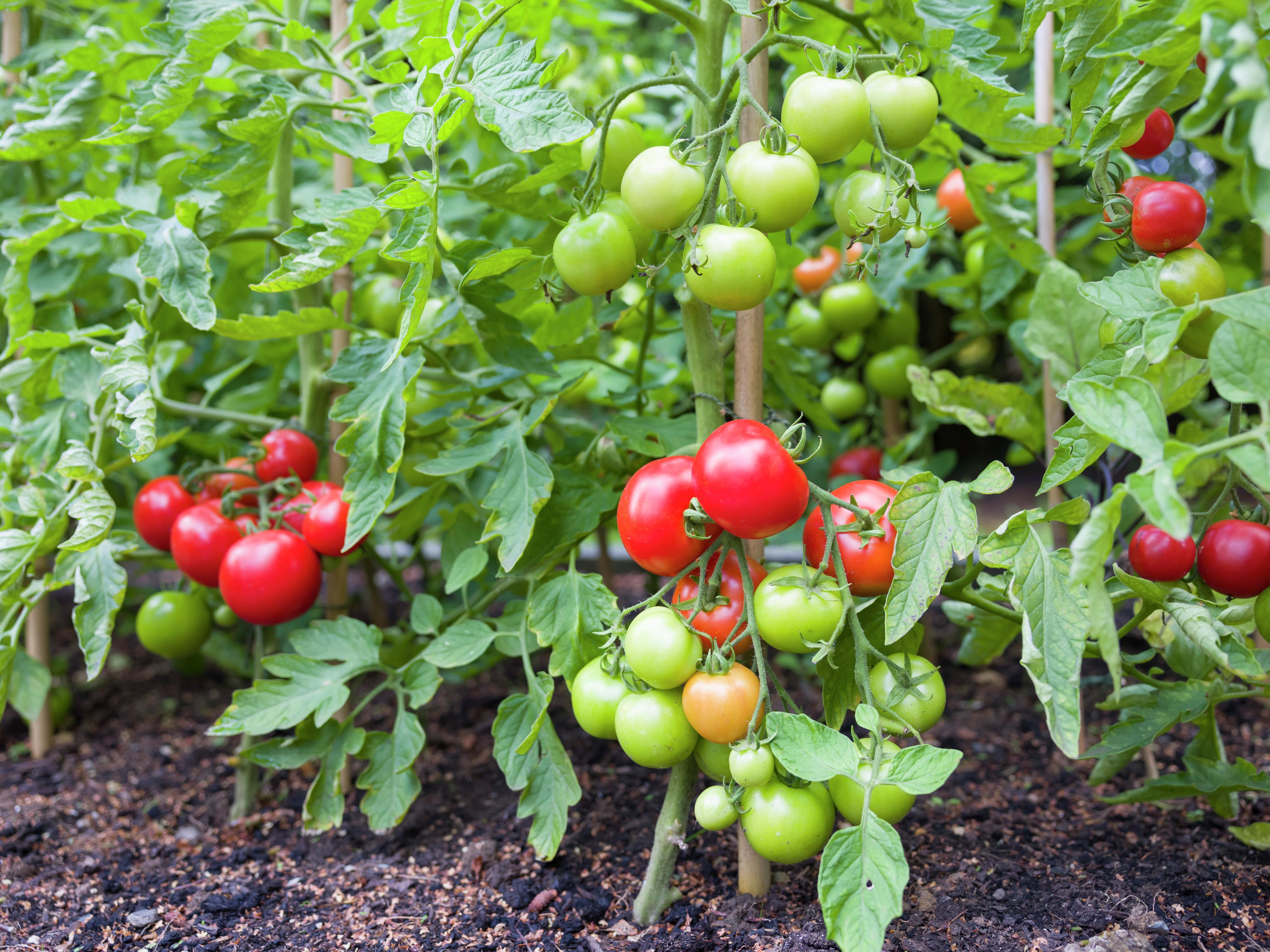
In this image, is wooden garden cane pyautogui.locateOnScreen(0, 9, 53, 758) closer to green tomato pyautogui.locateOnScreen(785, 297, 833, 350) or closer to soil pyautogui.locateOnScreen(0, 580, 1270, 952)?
soil pyautogui.locateOnScreen(0, 580, 1270, 952)

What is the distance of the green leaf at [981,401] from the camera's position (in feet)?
3.57

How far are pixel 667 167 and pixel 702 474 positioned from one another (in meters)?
0.24

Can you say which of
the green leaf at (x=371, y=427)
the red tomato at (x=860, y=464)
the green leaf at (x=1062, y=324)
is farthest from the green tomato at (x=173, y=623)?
the green leaf at (x=1062, y=324)

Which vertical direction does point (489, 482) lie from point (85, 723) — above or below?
above

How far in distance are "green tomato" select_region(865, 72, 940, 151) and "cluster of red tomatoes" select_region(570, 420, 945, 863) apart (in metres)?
0.28

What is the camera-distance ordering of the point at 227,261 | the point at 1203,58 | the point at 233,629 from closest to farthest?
the point at 1203,58, the point at 227,261, the point at 233,629

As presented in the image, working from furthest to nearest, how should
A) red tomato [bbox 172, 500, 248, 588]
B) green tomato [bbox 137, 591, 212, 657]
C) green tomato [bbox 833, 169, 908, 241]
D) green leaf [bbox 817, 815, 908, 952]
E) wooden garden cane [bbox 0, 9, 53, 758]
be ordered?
wooden garden cane [bbox 0, 9, 53, 758] → green tomato [bbox 137, 591, 212, 657] → red tomato [bbox 172, 500, 248, 588] → green tomato [bbox 833, 169, 908, 241] → green leaf [bbox 817, 815, 908, 952]

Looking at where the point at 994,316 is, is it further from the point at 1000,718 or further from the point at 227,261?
the point at 227,261

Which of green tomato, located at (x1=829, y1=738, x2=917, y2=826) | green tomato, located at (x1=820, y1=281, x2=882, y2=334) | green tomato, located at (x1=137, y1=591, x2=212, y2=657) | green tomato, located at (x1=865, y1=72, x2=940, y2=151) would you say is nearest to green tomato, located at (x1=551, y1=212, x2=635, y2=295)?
green tomato, located at (x1=865, y1=72, x2=940, y2=151)

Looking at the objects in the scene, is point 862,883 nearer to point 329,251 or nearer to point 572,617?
point 572,617

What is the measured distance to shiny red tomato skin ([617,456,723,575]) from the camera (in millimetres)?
753

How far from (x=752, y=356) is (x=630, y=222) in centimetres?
17

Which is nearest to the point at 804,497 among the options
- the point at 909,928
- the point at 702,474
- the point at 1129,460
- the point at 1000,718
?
the point at 702,474

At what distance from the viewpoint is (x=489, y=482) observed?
125cm
